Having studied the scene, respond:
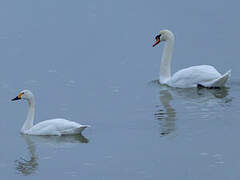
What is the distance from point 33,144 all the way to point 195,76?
4.41m

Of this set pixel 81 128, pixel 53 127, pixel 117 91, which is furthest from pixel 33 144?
pixel 117 91

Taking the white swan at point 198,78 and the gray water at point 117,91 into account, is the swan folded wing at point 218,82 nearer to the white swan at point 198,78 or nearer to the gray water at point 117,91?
the white swan at point 198,78

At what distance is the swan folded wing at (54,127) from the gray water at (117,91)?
0.16m

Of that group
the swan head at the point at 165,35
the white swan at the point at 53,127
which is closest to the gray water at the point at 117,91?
the white swan at the point at 53,127

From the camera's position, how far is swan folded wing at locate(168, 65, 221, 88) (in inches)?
542

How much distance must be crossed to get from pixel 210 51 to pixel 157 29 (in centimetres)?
271

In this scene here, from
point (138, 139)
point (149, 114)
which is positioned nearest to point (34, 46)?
point (149, 114)

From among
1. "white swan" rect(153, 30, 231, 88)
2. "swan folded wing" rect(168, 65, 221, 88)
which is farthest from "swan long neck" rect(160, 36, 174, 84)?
"swan folded wing" rect(168, 65, 221, 88)

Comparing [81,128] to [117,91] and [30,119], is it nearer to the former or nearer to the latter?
[30,119]

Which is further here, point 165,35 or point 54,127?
point 165,35

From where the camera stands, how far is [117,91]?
45.0ft

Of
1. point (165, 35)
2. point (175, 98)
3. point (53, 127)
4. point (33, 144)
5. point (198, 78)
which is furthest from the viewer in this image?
point (165, 35)

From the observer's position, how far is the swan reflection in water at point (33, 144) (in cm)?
941

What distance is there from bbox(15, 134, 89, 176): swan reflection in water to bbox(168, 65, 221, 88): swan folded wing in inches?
149
